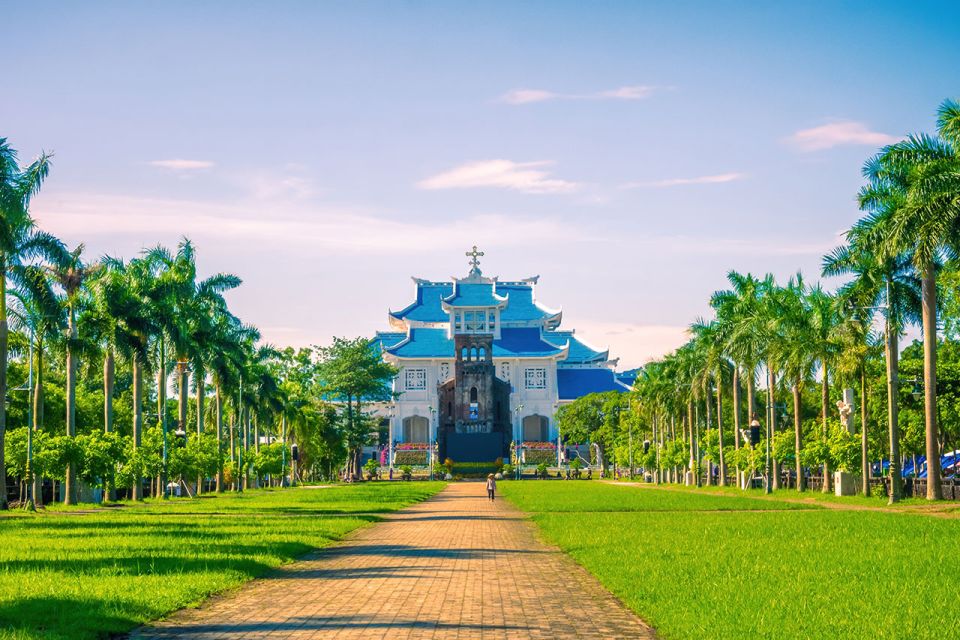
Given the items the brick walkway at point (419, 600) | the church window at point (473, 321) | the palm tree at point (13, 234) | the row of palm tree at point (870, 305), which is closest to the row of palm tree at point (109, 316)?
the palm tree at point (13, 234)

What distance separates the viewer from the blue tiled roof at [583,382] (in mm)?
140625

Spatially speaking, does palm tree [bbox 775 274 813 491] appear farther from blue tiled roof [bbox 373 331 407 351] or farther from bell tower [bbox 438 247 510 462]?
blue tiled roof [bbox 373 331 407 351]

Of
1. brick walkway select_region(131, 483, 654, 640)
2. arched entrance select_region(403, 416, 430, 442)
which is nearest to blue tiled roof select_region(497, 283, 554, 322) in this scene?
arched entrance select_region(403, 416, 430, 442)

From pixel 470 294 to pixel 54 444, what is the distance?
10191cm

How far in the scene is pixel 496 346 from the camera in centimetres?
14175

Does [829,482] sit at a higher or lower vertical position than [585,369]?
lower

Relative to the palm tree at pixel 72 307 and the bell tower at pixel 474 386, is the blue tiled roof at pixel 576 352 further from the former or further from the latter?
the palm tree at pixel 72 307

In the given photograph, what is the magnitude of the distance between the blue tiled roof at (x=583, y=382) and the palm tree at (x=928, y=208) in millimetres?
99248

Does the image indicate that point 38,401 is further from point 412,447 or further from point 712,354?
point 412,447

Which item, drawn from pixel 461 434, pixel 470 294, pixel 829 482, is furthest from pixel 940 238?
pixel 470 294

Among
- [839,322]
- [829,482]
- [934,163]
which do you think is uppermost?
[934,163]

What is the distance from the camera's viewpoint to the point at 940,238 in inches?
1405

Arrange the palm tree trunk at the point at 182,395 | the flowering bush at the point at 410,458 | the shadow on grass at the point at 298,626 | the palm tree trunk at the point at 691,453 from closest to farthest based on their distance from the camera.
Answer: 1. the shadow on grass at the point at 298,626
2. the palm tree trunk at the point at 182,395
3. the palm tree trunk at the point at 691,453
4. the flowering bush at the point at 410,458

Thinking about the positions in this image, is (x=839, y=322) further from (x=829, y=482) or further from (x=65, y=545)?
(x=65, y=545)
